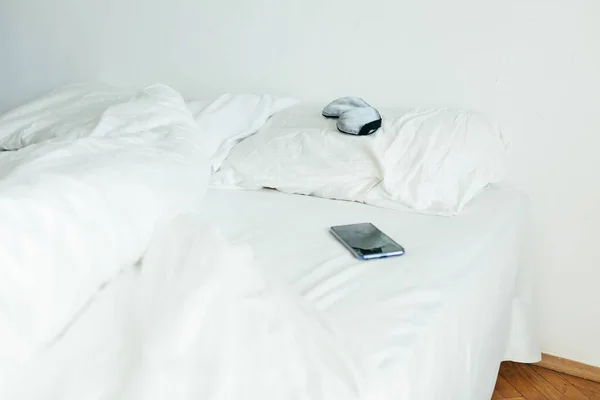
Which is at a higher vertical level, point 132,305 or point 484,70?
point 484,70

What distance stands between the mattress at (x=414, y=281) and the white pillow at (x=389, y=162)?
1.6 inches

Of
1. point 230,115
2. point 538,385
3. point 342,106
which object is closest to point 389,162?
point 342,106

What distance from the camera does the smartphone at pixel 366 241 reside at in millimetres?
1062

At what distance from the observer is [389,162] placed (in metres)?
1.37

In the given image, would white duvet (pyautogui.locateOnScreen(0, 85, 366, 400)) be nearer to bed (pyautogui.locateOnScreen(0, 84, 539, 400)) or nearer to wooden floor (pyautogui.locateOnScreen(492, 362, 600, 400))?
bed (pyautogui.locateOnScreen(0, 84, 539, 400))

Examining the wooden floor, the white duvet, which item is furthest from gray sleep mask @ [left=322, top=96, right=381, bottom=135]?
the wooden floor

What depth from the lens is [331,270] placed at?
3.29 ft

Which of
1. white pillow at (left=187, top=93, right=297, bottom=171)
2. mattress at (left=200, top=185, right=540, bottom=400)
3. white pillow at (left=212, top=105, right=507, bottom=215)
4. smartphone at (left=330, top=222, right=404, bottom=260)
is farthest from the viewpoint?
white pillow at (left=187, top=93, right=297, bottom=171)

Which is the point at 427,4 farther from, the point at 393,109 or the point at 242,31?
the point at 242,31

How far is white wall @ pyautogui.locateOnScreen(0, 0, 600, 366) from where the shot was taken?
1.45 metres

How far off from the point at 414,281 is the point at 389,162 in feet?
1.55

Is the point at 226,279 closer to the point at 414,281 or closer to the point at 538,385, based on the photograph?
the point at 414,281

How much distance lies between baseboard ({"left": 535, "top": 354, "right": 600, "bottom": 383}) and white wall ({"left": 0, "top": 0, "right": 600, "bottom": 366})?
22mm

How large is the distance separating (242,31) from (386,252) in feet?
3.74
